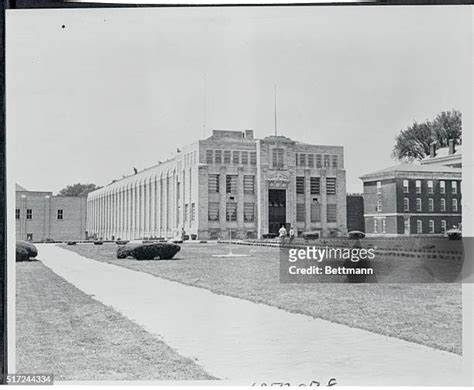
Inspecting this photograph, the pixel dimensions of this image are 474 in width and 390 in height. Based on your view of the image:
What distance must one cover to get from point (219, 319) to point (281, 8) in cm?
188

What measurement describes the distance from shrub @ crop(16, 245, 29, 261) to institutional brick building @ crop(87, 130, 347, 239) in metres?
0.44

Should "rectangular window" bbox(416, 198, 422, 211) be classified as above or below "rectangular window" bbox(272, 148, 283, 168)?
below

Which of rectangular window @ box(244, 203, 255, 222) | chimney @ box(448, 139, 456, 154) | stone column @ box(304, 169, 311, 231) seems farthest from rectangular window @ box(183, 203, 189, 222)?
chimney @ box(448, 139, 456, 154)

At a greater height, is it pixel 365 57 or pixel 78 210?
pixel 365 57

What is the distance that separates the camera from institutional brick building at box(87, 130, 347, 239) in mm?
4633

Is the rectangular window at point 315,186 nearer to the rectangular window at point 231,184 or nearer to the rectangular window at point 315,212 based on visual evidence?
the rectangular window at point 315,212

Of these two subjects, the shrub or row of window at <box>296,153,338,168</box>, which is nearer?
the shrub

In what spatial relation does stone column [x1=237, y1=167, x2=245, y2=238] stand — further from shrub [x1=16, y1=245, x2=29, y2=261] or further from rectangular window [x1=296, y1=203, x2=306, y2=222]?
shrub [x1=16, y1=245, x2=29, y2=261]

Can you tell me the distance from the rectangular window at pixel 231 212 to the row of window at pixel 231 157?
259mm

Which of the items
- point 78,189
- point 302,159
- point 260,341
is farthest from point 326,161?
point 78,189

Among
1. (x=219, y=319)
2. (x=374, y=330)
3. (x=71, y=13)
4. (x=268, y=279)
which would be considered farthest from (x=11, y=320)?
(x=374, y=330)

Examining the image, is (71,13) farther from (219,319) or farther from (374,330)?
(374,330)

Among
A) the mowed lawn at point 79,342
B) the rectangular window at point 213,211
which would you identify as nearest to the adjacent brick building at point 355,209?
the rectangular window at point 213,211

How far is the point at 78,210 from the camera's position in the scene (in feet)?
15.1
